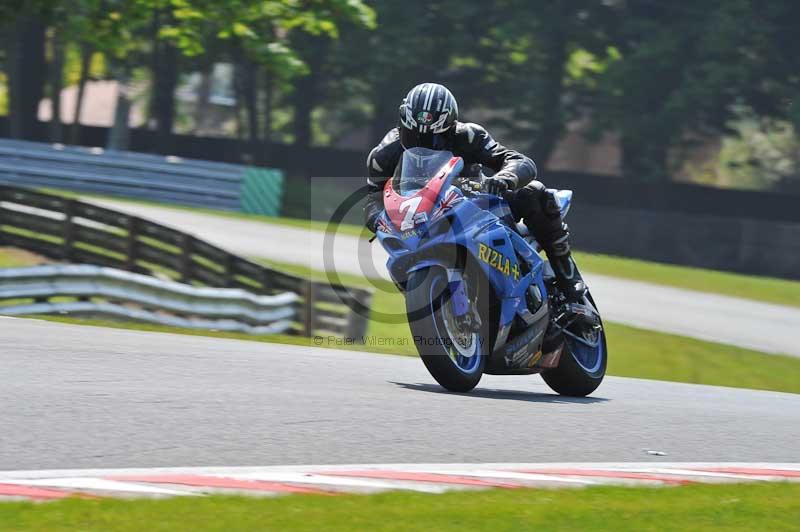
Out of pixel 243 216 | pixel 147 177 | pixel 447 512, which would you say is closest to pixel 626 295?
pixel 243 216

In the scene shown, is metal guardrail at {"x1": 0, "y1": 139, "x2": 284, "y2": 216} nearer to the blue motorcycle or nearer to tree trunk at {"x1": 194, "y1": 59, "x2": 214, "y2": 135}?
the blue motorcycle

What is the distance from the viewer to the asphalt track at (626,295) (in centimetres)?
1810

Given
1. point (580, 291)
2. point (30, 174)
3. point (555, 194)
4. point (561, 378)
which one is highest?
point (555, 194)

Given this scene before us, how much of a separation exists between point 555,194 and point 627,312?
1123 centimetres

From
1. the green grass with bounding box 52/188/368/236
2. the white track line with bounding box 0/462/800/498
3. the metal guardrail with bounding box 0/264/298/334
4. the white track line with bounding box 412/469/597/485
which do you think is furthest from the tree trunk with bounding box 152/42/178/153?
the white track line with bounding box 412/469/597/485

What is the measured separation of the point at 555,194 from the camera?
27.2ft

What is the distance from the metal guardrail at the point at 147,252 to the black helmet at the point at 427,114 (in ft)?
22.4

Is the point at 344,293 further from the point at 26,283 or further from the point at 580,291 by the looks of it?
the point at 580,291

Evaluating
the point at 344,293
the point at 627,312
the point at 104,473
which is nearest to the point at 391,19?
the point at 627,312

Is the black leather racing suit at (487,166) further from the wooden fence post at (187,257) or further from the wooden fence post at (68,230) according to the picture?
the wooden fence post at (68,230)

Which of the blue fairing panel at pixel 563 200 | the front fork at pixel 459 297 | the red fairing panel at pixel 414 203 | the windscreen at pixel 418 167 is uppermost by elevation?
the windscreen at pixel 418 167

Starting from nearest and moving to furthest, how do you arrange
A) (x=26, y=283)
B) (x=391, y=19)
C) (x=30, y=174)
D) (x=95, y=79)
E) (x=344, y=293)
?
1. (x=26, y=283)
2. (x=344, y=293)
3. (x=30, y=174)
4. (x=391, y=19)
5. (x=95, y=79)

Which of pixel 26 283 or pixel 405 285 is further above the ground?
pixel 405 285

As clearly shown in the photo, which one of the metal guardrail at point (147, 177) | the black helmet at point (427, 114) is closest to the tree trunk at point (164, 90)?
the metal guardrail at point (147, 177)
